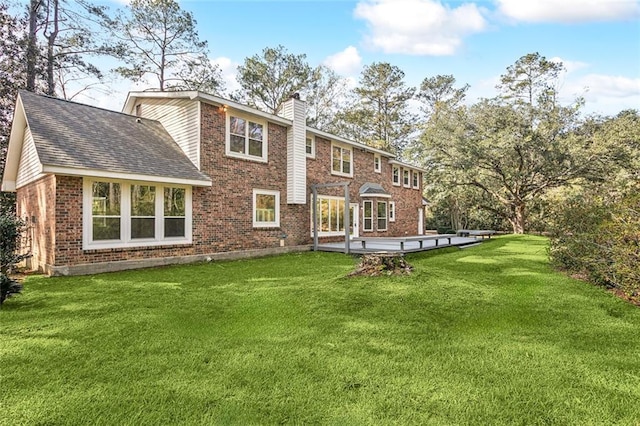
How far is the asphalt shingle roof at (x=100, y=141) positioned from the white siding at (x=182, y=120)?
0.82 ft

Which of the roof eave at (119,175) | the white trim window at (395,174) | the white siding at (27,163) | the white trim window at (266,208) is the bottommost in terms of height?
the white trim window at (266,208)

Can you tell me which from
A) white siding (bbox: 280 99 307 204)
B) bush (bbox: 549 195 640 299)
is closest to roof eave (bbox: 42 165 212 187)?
white siding (bbox: 280 99 307 204)

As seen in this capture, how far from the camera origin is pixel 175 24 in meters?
23.6

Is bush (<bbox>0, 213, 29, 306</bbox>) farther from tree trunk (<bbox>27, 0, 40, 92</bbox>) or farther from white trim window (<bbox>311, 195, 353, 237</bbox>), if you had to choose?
tree trunk (<bbox>27, 0, 40, 92</bbox>)

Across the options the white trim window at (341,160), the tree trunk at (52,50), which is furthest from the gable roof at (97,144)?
the tree trunk at (52,50)

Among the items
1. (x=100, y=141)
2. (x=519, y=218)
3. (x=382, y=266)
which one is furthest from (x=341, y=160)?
(x=519, y=218)

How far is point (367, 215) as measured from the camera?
1866cm

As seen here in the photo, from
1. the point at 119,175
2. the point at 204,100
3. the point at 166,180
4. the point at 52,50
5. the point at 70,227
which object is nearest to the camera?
the point at 70,227

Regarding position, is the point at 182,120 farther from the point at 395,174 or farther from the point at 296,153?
the point at 395,174

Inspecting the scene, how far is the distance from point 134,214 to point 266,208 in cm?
497

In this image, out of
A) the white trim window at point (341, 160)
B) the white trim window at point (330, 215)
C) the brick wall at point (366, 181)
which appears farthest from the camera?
the white trim window at point (341, 160)

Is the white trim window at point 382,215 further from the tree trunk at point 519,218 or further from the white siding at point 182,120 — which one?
the tree trunk at point 519,218

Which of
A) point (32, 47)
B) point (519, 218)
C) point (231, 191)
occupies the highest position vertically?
point (32, 47)

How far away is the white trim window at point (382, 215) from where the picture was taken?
19484 mm
